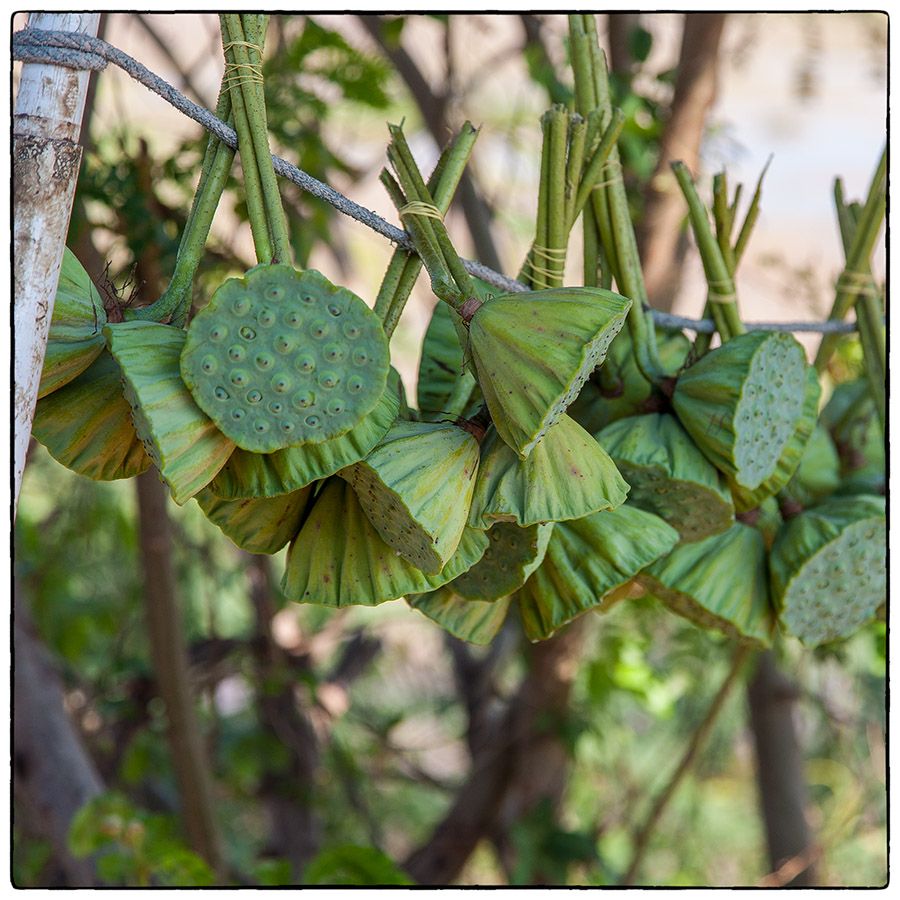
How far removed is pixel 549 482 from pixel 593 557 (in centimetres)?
7

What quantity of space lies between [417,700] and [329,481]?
4.94 ft

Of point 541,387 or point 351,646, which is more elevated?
point 541,387

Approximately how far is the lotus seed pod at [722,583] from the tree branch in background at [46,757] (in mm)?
626

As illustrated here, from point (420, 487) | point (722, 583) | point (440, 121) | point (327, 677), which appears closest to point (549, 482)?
point (420, 487)

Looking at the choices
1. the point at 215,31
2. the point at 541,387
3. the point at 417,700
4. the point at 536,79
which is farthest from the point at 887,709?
the point at 417,700

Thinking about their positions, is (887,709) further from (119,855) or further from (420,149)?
(420,149)

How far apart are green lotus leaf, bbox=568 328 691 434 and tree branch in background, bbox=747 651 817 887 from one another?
0.88 m

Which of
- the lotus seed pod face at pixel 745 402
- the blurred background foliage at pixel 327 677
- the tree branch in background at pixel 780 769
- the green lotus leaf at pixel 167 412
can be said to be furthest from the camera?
the tree branch in background at pixel 780 769

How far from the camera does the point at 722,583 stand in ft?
1.53

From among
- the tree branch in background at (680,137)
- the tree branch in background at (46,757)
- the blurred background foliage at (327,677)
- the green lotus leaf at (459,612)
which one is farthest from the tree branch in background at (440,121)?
the green lotus leaf at (459,612)

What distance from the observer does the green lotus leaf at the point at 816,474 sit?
0.53 metres

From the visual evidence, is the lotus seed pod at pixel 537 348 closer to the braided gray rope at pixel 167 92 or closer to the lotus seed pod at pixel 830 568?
the braided gray rope at pixel 167 92

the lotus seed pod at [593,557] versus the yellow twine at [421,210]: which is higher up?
the yellow twine at [421,210]

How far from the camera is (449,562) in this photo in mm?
369
